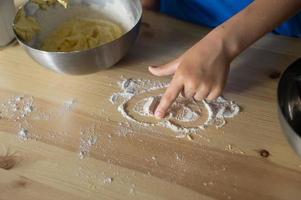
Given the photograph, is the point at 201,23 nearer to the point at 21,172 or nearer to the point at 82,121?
the point at 82,121

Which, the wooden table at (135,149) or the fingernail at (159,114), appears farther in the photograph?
the fingernail at (159,114)

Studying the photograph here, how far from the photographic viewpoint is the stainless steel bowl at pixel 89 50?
2.37 ft

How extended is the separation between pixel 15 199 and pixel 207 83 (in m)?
0.33

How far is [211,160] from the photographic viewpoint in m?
0.63

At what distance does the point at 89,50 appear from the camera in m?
0.71

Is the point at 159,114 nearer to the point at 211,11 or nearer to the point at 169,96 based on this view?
the point at 169,96

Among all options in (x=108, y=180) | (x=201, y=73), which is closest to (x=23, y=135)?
(x=108, y=180)

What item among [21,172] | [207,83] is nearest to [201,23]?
[207,83]

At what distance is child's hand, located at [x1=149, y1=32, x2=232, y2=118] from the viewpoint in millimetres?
681

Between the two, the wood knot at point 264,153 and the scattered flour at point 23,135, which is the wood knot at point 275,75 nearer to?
the wood knot at point 264,153

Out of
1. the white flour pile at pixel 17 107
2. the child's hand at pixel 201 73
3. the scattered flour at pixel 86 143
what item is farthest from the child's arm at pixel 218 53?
the white flour pile at pixel 17 107

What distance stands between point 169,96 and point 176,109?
42 millimetres

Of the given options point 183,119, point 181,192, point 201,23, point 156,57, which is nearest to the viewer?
point 181,192

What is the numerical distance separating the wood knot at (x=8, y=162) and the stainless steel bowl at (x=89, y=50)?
0.58 ft
